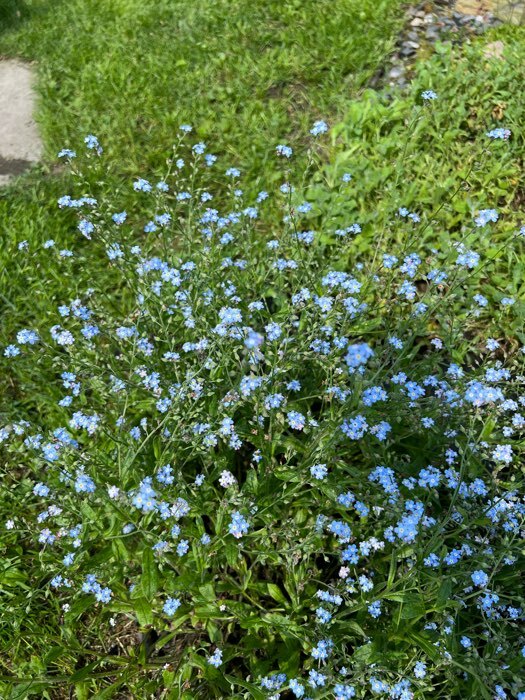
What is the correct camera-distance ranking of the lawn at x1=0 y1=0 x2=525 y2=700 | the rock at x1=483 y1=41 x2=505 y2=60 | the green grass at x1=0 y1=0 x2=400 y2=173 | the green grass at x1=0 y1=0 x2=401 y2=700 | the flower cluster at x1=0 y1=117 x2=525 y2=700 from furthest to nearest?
the green grass at x1=0 y1=0 x2=400 y2=173
the rock at x1=483 y1=41 x2=505 y2=60
the green grass at x1=0 y1=0 x2=401 y2=700
the lawn at x1=0 y1=0 x2=525 y2=700
the flower cluster at x1=0 y1=117 x2=525 y2=700

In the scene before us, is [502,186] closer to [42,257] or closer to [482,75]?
[482,75]

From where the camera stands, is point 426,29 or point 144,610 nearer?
point 144,610

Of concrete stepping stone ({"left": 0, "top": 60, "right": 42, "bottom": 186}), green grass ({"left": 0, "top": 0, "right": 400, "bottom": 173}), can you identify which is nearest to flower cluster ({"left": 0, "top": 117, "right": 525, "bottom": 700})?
green grass ({"left": 0, "top": 0, "right": 400, "bottom": 173})

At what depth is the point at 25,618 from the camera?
102 inches

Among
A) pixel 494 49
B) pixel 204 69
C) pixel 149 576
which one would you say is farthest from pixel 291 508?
pixel 204 69

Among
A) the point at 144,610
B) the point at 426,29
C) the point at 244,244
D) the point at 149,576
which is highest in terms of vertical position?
the point at 244,244

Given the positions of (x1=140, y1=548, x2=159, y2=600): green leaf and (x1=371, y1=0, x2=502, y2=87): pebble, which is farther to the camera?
(x1=371, y1=0, x2=502, y2=87): pebble

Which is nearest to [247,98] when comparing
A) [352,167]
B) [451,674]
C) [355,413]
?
[352,167]

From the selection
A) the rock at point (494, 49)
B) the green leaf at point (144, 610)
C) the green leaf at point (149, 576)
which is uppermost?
the rock at point (494, 49)

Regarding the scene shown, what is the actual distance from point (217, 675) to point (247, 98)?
4437 mm

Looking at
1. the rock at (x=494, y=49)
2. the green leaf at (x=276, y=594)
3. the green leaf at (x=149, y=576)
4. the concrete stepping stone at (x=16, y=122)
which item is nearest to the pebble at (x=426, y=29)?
the rock at (x=494, y=49)

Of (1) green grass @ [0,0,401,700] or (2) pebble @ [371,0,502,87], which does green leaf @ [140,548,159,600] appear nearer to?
(1) green grass @ [0,0,401,700]

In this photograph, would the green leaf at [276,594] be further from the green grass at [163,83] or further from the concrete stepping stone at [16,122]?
the concrete stepping stone at [16,122]

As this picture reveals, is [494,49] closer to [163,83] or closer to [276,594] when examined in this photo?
[163,83]
